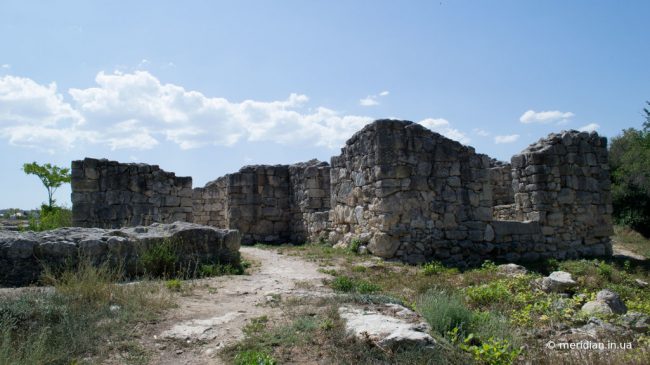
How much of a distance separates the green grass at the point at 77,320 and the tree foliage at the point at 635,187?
22917 mm

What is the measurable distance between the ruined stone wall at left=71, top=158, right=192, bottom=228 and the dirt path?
217 inches

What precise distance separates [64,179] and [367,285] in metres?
21.8

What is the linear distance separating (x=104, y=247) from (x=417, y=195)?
6.88 metres

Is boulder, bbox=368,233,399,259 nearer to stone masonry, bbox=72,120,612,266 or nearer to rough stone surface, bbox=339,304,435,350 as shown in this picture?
stone masonry, bbox=72,120,612,266

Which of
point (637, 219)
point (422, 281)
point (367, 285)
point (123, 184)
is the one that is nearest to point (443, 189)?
point (422, 281)

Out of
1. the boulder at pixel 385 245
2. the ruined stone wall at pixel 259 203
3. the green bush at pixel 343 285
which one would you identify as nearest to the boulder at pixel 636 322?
the green bush at pixel 343 285

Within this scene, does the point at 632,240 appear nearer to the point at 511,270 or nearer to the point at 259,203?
the point at 511,270

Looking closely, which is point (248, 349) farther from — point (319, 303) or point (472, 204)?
point (472, 204)

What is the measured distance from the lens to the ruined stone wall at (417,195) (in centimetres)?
1133

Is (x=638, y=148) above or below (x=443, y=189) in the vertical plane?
above

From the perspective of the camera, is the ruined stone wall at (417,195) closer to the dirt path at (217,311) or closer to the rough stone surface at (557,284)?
the dirt path at (217,311)

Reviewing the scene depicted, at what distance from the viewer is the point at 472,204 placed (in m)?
12.1

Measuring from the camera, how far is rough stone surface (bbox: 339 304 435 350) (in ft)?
15.3

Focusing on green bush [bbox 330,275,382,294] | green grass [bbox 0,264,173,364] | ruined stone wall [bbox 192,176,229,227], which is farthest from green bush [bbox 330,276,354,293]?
ruined stone wall [bbox 192,176,229,227]
